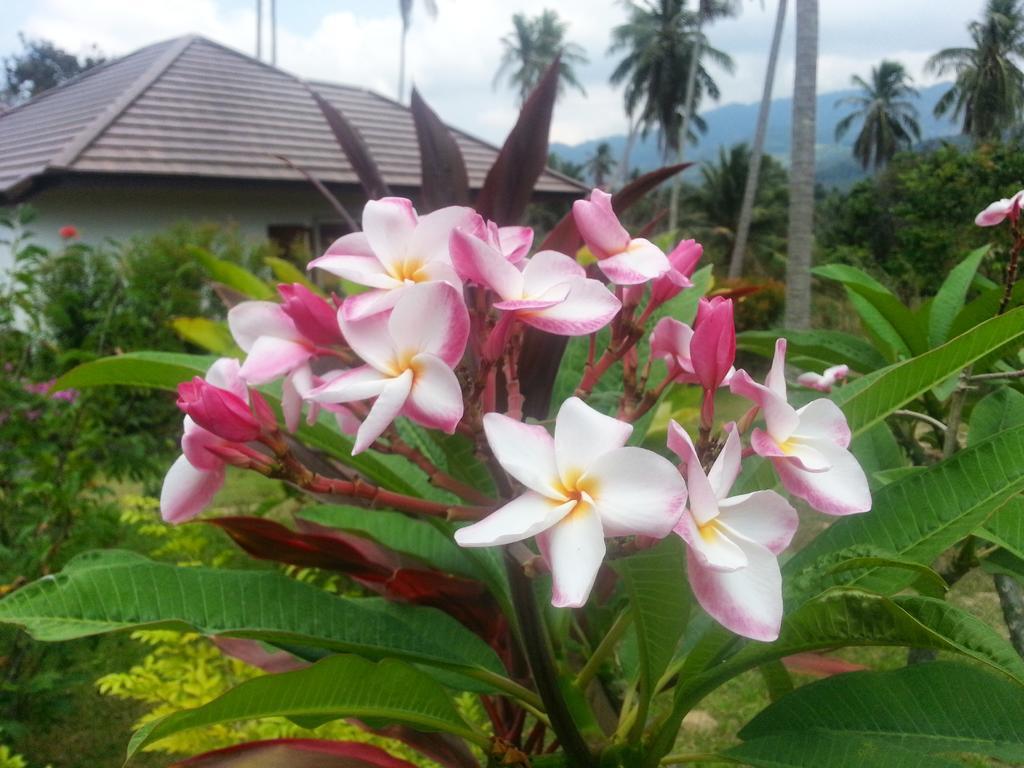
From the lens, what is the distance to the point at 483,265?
22.8 inches

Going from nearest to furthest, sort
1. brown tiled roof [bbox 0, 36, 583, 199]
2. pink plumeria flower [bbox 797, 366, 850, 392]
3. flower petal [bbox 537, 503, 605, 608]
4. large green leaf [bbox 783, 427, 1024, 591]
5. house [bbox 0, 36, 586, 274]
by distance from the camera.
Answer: flower petal [bbox 537, 503, 605, 608] → large green leaf [bbox 783, 427, 1024, 591] → pink plumeria flower [bbox 797, 366, 850, 392] → house [bbox 0, 36, 586, 274] → brown tiled roof [bbox 0, 36, 583, 199]

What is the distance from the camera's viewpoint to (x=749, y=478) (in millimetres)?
797

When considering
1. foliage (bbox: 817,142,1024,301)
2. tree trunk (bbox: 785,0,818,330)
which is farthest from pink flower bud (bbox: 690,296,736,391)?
tree trunk (bbox: 785,0,818,330)

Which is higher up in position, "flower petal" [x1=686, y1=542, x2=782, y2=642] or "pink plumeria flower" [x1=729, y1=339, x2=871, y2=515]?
"pink plumeria flower" [x1=729, y1=339, x2=871, y2=515]

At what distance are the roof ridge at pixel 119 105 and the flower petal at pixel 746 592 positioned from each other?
891 cm

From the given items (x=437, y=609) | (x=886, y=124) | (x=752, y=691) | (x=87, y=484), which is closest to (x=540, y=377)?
(x=437, y=609)

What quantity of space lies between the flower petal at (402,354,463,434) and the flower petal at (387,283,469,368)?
1 centimetres

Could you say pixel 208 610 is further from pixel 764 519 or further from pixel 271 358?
pixel 764 519

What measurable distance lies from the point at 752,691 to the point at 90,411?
2.17m

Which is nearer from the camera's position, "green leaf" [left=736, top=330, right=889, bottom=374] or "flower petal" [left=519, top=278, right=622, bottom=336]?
"flower petal" [left=519, top=278, right=622, bottom=336]

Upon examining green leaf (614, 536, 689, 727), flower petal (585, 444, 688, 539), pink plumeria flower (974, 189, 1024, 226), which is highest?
pink plumeria flower (974, 189, 1024, 226)

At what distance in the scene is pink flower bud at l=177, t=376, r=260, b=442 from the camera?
575 millimetres

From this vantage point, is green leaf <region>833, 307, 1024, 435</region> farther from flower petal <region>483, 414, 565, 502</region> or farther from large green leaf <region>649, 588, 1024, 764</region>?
flower petal <region>483, 414, 565, 502</region>

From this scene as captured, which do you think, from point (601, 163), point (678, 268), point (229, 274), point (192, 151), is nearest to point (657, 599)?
point (678, 268)
